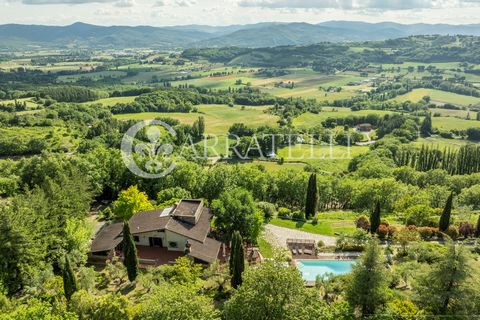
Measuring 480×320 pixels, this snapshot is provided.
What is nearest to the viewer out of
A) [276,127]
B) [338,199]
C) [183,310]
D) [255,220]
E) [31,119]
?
[183,310]

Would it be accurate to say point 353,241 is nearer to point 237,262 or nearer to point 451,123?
point 237,262

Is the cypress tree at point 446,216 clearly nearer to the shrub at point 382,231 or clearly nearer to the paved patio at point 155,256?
the shrub at point 382,231

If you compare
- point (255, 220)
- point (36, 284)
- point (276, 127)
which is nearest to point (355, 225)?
point (255, 220)

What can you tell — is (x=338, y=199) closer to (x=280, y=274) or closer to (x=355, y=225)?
(x=355, y=225)

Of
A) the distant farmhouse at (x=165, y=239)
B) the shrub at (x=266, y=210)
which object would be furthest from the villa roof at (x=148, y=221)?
the shrub at (x=266, y=210)
